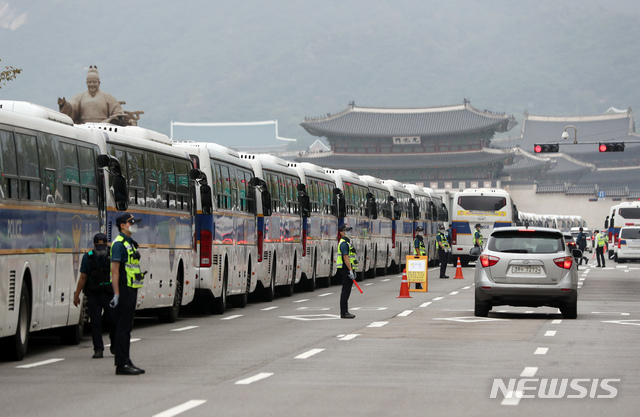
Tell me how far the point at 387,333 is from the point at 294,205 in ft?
40.4

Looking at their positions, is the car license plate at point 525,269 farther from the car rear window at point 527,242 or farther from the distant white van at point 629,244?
the distant white van at point 629,244

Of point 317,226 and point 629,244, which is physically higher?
point 317,226

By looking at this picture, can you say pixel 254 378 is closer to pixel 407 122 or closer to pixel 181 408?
pixel 181 408

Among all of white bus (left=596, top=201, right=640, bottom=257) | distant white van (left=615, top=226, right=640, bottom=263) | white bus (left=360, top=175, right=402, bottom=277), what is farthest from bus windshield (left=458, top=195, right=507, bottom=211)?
white bus (left=596, top=201, right=640, bottom=257)

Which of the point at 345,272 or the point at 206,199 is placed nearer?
the point at 345,272

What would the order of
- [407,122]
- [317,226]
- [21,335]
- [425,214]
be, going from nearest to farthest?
[21,335]
[317,226]
[425,214]
[407,122]

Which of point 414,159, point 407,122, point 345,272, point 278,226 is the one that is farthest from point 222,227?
point 407,122

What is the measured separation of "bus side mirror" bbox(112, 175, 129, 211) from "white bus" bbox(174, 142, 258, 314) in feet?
13.4

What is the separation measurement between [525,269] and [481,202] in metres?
30.3

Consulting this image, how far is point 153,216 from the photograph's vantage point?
19.4m

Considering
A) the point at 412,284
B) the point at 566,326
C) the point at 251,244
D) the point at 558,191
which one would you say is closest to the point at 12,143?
the point at 566,326

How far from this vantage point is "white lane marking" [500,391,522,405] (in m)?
10.7

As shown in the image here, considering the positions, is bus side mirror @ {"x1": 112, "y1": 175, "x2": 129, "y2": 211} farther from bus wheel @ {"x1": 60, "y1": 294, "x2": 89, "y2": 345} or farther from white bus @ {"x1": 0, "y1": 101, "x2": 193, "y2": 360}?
bus wheel @ {"x1": 60, "y1": 294, "x2": 89, "y2": 345}

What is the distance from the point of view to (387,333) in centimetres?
1833
